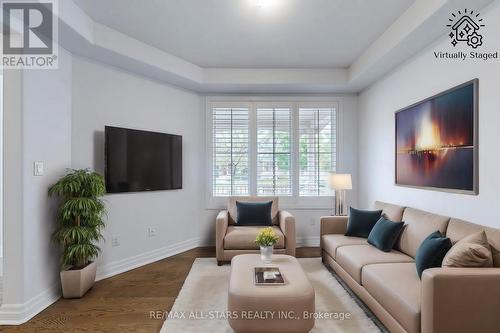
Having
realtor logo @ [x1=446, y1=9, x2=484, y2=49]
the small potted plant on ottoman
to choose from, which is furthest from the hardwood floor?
realtor logo @ [x1=446, y1=9, x2=484, y2=49]

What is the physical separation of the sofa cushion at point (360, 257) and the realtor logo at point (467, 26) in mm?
2029

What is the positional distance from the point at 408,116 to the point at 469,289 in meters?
2.29

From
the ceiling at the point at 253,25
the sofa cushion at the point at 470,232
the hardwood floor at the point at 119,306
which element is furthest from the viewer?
the ceiling at the point at 253,25

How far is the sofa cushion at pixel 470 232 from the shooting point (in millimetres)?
2033

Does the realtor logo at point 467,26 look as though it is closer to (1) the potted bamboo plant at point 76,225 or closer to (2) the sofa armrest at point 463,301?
(2) the sofa armrest at point 463,301

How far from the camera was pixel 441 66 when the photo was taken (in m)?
2.97

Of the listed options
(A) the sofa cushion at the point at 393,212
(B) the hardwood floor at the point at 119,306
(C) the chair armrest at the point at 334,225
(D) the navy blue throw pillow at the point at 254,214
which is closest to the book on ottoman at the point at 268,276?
(B) the hardwood floor at the point at 119,306

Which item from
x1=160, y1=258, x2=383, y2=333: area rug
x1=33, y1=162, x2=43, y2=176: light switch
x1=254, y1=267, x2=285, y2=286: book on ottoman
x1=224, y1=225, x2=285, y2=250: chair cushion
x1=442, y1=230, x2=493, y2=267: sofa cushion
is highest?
x1=33, y1=162, x2=43, y2=176: light switch

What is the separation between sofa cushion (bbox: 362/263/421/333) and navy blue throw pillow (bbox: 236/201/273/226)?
199 cm

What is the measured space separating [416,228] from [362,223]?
0.80 metres

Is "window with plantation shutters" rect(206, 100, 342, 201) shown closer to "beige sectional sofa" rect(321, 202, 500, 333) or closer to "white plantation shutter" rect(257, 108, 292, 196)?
"white plantation shutter" rect(257, 108, 292, 196)

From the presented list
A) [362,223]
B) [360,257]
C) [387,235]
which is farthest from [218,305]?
[362,223]

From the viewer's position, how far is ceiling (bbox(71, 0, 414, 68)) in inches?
112

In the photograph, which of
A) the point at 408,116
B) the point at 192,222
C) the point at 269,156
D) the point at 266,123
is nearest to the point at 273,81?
the point at 266,123
